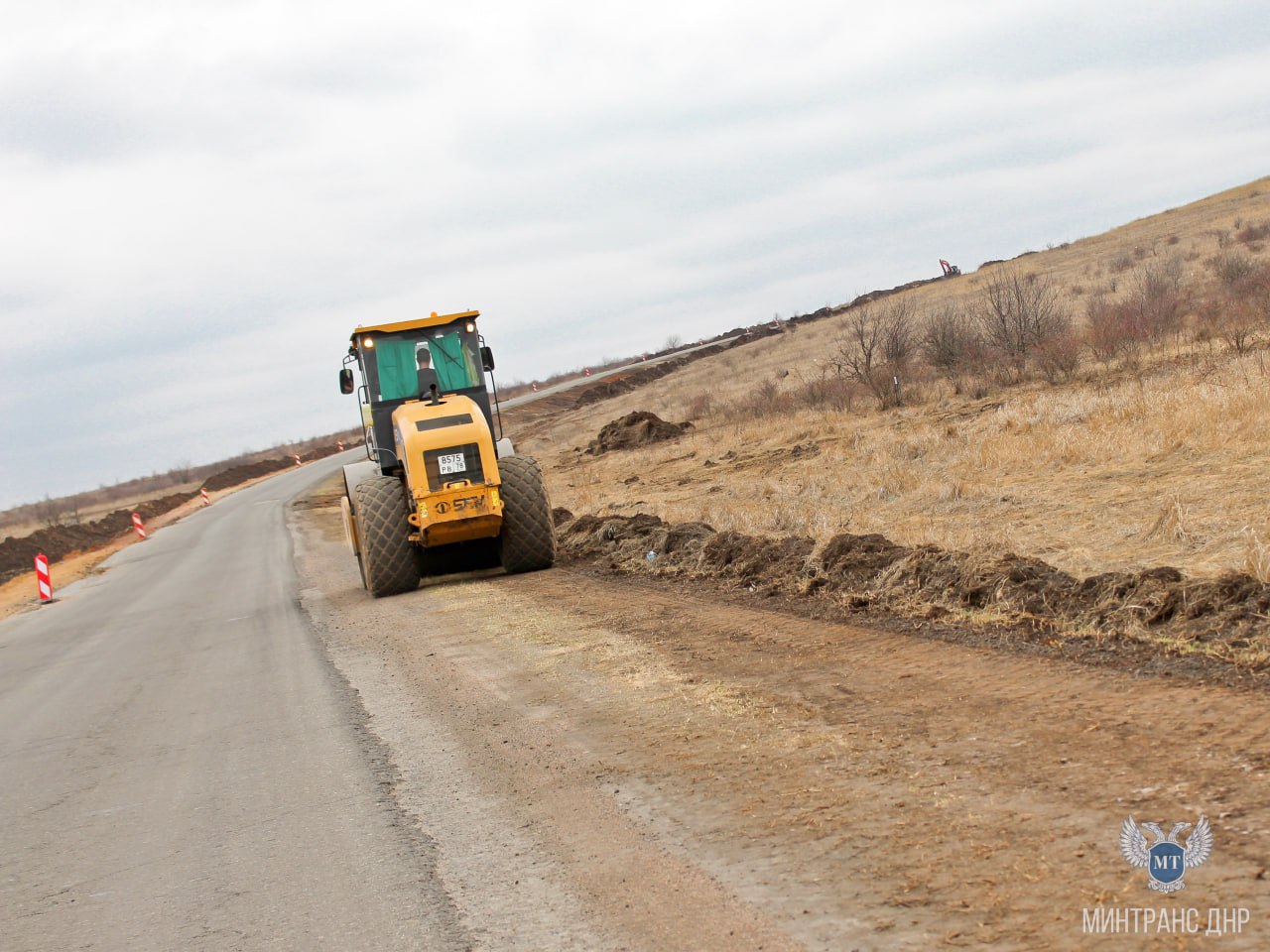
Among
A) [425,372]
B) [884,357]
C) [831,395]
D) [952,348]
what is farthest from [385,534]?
[884,357]

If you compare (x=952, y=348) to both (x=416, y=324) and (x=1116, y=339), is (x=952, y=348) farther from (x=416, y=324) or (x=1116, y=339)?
(x=416, y=324)

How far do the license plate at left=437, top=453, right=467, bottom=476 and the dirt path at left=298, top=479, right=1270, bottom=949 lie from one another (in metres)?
4.88

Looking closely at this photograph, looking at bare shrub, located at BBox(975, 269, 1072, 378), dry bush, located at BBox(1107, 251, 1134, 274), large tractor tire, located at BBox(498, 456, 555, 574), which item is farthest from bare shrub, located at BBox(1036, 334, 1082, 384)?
dry bush, located at BBox(1107, 251, 1134, 274)

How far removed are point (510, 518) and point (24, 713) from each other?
5573mm

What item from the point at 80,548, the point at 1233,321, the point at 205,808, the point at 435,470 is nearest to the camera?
the point at 205,808

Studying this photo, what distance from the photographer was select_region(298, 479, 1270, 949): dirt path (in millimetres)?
4031

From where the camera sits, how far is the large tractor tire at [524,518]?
14055 millimetres

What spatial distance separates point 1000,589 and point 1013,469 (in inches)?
263

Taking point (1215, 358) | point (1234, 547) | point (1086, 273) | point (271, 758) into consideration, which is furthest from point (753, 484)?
point (1086, 273)

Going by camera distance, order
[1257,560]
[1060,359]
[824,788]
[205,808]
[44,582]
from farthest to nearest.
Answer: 1. [44,582]
2. [1060,359]
3. [1257,560]
4. [205,808]
5. [824,788]

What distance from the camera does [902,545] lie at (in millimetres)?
10664

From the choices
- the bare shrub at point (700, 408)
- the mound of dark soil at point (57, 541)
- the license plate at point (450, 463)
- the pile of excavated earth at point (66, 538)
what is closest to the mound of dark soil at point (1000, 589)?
the license plate at point (450, 463)

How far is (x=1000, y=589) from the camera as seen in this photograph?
8297 mm

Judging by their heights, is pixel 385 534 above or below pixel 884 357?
below
